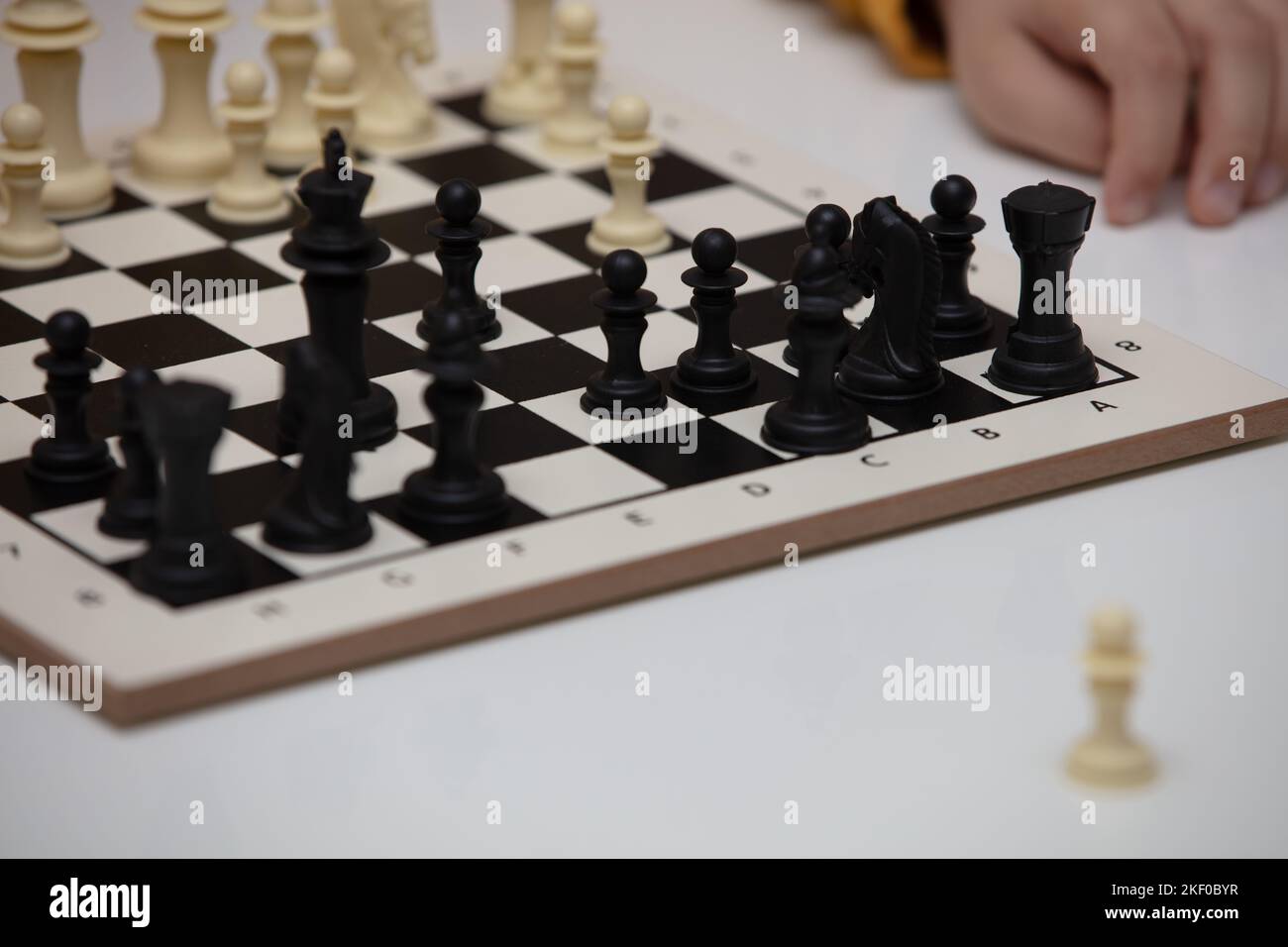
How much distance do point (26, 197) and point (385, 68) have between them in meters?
0.53

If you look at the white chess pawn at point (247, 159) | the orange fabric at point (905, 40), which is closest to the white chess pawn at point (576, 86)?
the white chess pawn at point (247, 159)

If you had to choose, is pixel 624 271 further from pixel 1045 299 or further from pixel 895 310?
pixel 1045 299

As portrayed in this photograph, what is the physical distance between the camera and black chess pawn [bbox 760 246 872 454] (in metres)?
2.02

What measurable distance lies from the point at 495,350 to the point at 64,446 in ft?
1.54

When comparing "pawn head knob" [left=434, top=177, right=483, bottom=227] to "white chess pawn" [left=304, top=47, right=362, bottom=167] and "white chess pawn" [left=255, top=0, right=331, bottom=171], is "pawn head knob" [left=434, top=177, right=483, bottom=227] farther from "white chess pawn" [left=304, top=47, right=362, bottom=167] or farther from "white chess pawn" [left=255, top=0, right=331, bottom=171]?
"white chess pawn" [left=255, top=0, right=331, bottom=171]

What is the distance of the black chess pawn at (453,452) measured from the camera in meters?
1.88

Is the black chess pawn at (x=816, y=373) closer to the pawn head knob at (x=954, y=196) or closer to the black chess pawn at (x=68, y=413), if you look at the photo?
the pawn head knob at (x=954, y=196)

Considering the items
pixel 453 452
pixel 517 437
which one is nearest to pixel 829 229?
pixel 517 437

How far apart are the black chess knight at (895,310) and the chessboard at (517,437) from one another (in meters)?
0.03

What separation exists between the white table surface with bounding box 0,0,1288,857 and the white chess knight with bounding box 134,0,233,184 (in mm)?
1067

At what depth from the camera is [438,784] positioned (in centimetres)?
169

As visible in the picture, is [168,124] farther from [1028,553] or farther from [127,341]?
[1028,553]

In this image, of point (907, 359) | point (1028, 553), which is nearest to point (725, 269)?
point (907, 359)

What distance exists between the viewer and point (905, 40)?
317 cm
